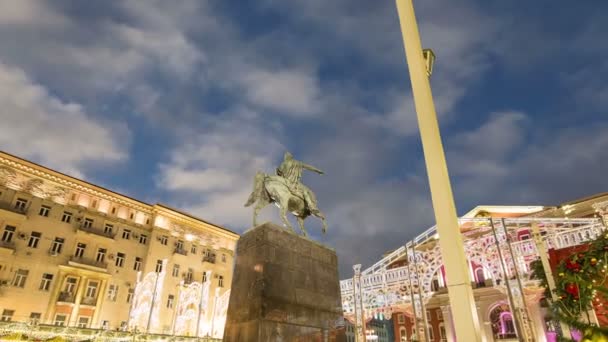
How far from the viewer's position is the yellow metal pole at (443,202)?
2076 mm

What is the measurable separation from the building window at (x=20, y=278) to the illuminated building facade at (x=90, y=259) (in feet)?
0.22

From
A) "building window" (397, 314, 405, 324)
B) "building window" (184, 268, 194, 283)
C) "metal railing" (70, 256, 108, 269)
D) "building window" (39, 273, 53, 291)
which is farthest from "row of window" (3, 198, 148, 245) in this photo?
"building window" (397, 314, 405, 324)

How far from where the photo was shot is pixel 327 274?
9.88m

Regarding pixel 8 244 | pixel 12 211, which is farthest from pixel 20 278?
pixel 12 211

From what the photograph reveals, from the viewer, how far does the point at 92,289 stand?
3322cm

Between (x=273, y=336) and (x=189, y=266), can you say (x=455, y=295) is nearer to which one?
(x=273, y=336)

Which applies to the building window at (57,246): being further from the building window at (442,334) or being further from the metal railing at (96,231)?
the building window at (442,334)

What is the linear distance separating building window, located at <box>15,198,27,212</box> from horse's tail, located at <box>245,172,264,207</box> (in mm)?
31224

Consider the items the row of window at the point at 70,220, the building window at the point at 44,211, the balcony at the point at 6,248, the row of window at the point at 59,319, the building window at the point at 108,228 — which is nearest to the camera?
the row of window at the point at 59,319

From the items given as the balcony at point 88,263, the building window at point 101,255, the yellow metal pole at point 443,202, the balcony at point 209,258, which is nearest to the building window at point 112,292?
the balcony at point 88,263

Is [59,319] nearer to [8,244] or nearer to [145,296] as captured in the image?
[145,296]

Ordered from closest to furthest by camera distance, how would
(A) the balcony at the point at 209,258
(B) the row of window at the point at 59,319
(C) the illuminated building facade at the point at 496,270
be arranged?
1. (C) the illuminated building facade at the point at 496,270
2. (B) the row of window at the point at 59,319
3. (A) the balcony at the point at 209,258

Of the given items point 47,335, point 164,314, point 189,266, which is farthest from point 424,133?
point 189,266

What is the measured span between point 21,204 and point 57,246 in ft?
15.9
